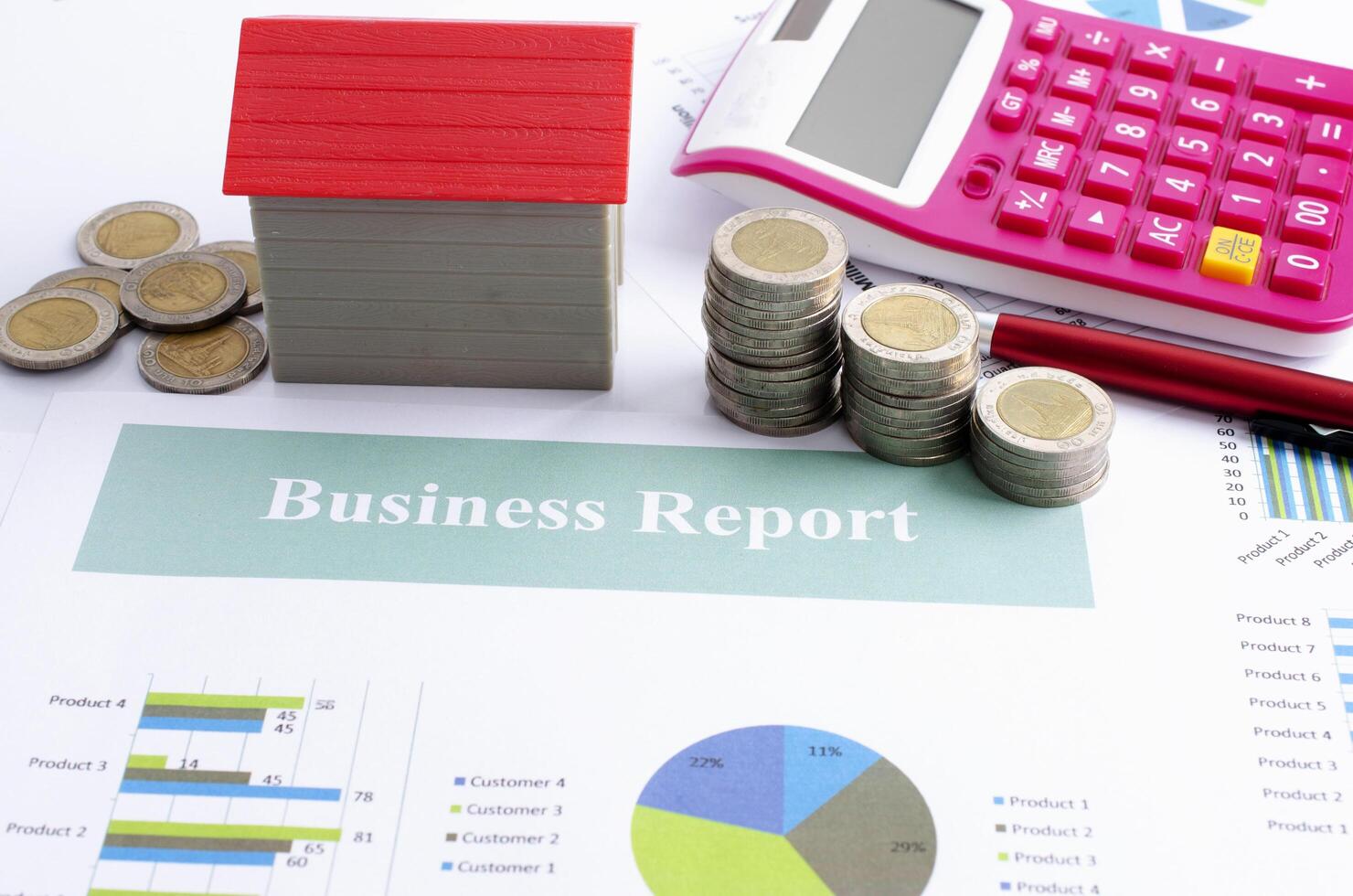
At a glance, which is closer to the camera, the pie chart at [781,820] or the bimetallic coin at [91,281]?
the pie chart at [781,820]

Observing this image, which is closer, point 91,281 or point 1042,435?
point 1042,435

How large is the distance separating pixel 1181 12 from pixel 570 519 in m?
0.77

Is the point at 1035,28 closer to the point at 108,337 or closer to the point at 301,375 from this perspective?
the point at 301,375

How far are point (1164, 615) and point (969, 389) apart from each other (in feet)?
0.59

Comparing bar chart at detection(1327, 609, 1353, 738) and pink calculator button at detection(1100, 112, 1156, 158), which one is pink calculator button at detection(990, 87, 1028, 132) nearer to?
pink calculator button at detection(1100, 112, 1156, 158)

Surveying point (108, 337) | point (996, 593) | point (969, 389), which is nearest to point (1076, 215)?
point (969, 389)

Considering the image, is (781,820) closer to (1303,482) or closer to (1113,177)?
(1303,482)

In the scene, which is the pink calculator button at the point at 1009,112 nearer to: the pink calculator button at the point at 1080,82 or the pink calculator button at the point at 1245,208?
the pink calculator button at the point at 1080,82

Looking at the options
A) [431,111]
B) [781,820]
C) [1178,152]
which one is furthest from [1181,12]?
[781,820]

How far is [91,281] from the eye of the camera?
961 millimetres

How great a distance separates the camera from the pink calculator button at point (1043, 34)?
3.46ft

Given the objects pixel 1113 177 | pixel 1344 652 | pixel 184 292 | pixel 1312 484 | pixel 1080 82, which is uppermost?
pixel 1080 82

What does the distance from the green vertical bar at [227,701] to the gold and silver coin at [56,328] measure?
0.91 ft

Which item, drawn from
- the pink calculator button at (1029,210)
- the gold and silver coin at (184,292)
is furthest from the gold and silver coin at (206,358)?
the pink calculator button at (1029,210)
